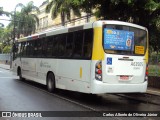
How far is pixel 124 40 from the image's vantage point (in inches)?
443

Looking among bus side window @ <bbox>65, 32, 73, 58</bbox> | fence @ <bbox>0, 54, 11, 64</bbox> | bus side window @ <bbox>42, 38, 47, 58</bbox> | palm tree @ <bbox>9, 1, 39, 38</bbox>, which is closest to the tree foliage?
bus side window @ <bbox>65, 32, 73, 58</bbox>

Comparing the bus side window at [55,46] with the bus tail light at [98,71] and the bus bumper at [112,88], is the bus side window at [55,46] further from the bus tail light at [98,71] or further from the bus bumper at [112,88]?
the bus bumper at [112,88]

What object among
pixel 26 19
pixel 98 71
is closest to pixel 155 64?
pixel 98 71

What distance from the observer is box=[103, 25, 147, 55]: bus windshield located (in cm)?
1096

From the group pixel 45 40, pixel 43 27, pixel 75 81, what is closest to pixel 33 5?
pixel 43 27

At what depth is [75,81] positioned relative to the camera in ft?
39.2

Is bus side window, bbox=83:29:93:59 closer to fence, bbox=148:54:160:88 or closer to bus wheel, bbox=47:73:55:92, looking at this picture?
bus wheel, bbox=47:73:55:92

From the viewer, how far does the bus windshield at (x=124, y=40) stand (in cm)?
1096

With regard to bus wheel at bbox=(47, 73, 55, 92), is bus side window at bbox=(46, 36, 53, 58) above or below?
above

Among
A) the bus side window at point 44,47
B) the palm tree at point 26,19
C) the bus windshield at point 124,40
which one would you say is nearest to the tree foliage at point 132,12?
the bus windshield at point 124,40

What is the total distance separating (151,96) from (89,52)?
4649 millimetres

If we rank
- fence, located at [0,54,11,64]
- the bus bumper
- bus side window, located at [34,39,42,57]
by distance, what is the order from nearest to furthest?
the bus bumper < bus side window, located at [34,39,42,57] < fence, located at [0,54,11,64]

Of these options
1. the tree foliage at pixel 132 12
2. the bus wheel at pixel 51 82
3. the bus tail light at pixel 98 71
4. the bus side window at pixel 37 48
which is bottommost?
the bus wheel at pixel 51 82

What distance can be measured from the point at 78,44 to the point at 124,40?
1845 mm
